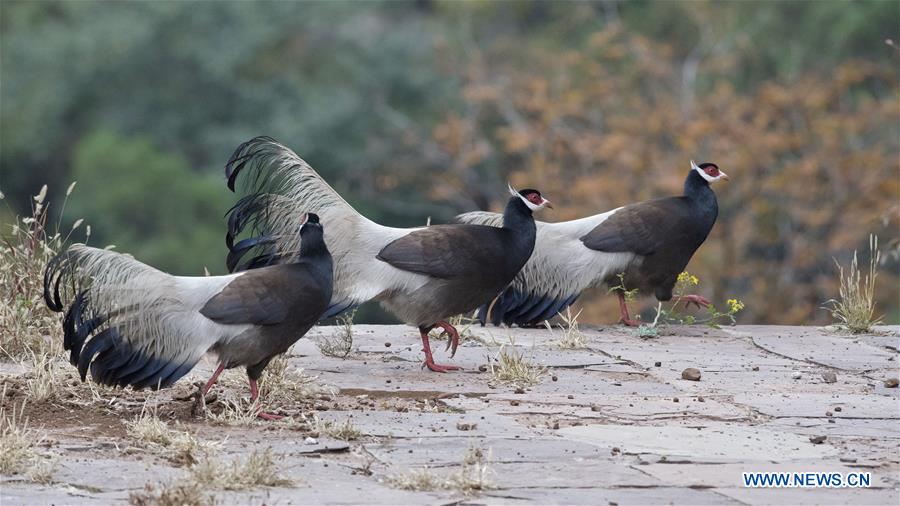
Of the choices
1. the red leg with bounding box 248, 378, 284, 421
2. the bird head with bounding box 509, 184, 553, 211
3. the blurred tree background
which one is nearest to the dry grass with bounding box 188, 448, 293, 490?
the red leg with bounding box 248, 378, 284, 421

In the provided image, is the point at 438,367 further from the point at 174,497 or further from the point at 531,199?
the point at 174,497

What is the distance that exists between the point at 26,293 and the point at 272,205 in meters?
1.40

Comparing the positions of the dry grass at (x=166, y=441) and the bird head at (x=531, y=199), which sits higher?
the bird head at (x=531, y=199)

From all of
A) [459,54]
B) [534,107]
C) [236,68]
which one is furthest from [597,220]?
[236,68]

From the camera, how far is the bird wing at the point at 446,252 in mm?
7234

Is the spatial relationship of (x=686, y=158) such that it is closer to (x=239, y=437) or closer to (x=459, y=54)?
(x=459, y=54)

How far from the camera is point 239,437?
5734 mm

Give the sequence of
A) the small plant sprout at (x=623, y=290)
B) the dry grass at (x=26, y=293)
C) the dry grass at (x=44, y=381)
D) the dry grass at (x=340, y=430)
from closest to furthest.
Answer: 1. the dry grass at (x=340, y=430)
2. the dry grass at (x=44, y=381)
3. the dry grass at (x=26, y=293)
4. the small plant sprout at (x=623, y=290)

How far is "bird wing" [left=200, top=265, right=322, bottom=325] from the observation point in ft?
19.7

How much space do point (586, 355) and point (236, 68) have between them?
769 inches

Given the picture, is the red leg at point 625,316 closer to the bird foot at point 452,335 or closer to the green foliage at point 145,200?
the bird foot at point 452,335

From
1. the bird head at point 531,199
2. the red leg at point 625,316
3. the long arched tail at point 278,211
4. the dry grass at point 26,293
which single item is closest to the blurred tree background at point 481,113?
the red leg at point 625,316

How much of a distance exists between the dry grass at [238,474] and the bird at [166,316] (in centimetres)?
105

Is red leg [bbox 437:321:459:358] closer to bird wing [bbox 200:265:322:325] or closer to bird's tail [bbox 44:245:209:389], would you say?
bird wing [bbox 200:265:322:325]
